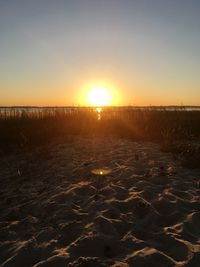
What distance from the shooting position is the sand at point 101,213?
143 inches

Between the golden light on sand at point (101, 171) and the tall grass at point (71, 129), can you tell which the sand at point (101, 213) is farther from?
→ the tall grass at point (71, 129)

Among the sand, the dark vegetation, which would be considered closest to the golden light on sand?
the sand

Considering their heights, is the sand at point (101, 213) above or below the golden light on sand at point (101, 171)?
below

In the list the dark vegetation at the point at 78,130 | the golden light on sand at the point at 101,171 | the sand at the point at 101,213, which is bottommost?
the sand at the point at 101,213

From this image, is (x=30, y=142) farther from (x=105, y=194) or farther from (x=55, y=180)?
(x=105, y=194)

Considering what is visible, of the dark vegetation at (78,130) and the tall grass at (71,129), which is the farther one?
the tall grass at (71,129)

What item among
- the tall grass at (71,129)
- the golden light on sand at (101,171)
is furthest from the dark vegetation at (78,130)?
the golden light on sand at (101,171)

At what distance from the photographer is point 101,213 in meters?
4.70

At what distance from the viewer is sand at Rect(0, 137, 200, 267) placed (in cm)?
364

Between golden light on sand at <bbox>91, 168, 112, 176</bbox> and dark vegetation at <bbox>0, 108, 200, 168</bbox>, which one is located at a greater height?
dark vegetation at <bbox>0, 108, 200, 168</bbox>

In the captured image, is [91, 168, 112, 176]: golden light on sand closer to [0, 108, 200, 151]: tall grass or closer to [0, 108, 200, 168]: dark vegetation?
[0, 108, 200, 168]: dark vegetation

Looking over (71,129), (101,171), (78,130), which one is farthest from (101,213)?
(71,129)

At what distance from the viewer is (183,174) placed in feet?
21.7

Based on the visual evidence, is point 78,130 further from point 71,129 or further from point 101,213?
point 101,213
